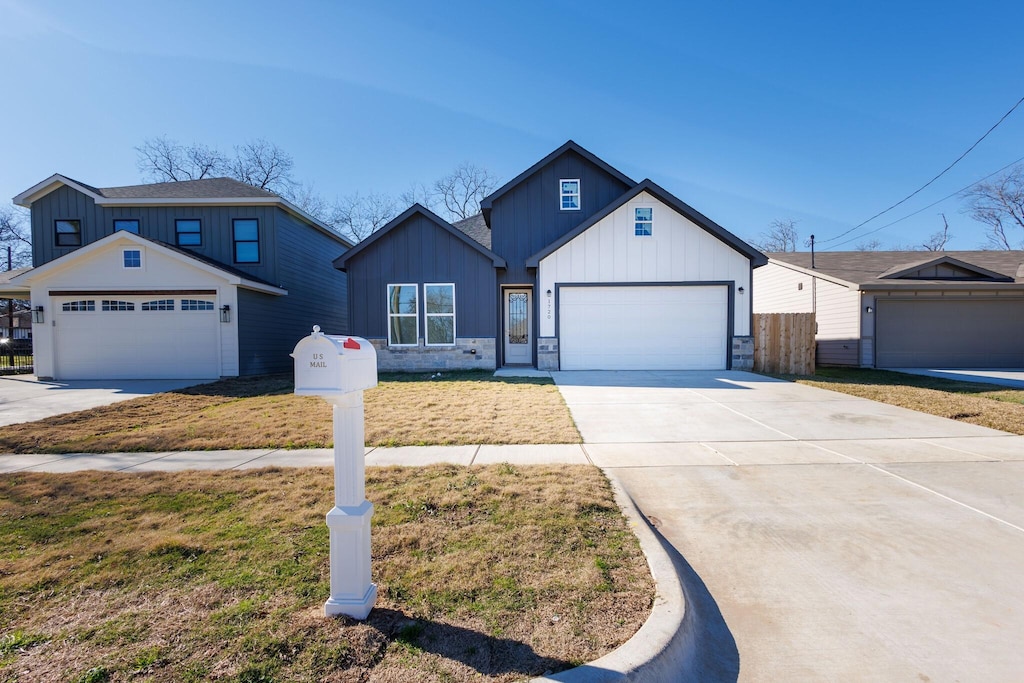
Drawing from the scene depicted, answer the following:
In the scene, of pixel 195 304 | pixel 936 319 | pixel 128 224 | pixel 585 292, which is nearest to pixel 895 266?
pixel 936 319

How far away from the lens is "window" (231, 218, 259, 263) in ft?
49.7

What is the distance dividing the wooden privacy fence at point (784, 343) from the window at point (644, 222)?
4.19 metres

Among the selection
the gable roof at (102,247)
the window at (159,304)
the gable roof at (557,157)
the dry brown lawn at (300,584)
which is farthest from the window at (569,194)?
the window at (159,304)

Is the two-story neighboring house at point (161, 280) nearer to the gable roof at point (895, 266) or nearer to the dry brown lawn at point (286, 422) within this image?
the dry brown lawn at point (286, 422)

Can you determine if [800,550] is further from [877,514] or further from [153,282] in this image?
[153,282]

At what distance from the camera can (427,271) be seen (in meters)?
13.4

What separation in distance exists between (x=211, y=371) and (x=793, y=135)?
25.8m

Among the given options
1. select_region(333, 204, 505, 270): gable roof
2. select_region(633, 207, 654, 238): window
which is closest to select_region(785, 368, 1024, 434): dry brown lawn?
select_region(633, 207, 654, 238): window

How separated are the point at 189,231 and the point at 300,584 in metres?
16.8

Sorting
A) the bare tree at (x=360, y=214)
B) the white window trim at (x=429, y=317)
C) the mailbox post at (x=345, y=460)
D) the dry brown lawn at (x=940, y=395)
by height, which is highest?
the bare tree at (x=360, y=214)

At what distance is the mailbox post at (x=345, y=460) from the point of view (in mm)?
2094

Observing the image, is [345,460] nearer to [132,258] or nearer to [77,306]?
[132,258]

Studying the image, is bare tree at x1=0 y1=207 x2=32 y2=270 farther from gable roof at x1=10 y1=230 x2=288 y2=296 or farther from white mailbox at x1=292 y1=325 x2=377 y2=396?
white mailbox at x1=292 y1=325 x2=377 y2=396

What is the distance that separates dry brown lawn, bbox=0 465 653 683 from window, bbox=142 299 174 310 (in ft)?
35.3
